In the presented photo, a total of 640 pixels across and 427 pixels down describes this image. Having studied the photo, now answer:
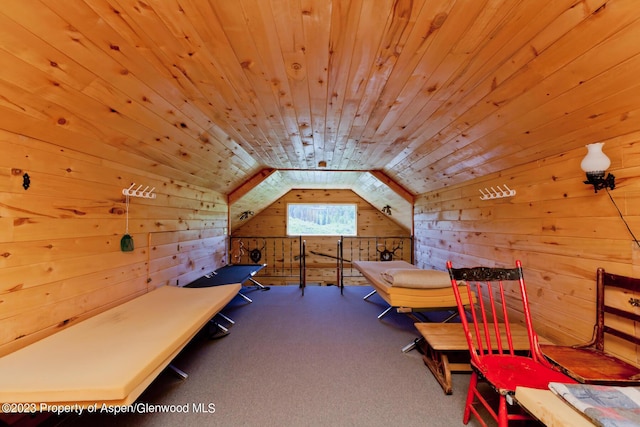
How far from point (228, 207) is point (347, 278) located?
329 centimetres

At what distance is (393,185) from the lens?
14.7 feet

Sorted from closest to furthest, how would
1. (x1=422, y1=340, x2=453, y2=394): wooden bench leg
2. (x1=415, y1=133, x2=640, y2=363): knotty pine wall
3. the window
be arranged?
(x1=415, y1=133, x2=640, y2=363): knotty pine wall → (x1=422, y1=340, x2=453, y2=394): wooden bench leg → the window

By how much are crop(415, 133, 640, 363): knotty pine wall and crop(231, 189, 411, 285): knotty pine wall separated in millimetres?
3408

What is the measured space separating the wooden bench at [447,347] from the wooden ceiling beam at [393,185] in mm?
2673

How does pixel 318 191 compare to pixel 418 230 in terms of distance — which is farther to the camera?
pixel 318 191

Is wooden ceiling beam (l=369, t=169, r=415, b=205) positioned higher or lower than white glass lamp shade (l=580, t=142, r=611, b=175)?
higher

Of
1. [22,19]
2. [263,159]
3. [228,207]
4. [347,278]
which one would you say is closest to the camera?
[22,19]

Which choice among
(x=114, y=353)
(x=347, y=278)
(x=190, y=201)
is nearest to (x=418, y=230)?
(x=347, y=278)

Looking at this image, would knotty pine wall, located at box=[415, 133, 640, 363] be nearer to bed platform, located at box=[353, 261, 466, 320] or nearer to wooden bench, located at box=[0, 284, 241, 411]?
bed platform, located at box=[353, 261, 466, 320]

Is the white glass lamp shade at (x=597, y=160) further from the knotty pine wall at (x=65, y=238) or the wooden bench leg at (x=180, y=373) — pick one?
the knotty pine wall at (x=65, y=238)

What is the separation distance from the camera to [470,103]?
6.11 feet

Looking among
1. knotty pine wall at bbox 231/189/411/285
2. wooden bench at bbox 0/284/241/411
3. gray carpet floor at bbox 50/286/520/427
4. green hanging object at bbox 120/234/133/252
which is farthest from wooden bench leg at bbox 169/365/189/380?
knotty pine wall at bbox 231/189/411/285

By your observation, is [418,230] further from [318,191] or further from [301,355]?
[301,355]

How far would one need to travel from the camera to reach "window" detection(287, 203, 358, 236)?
6.44 m
